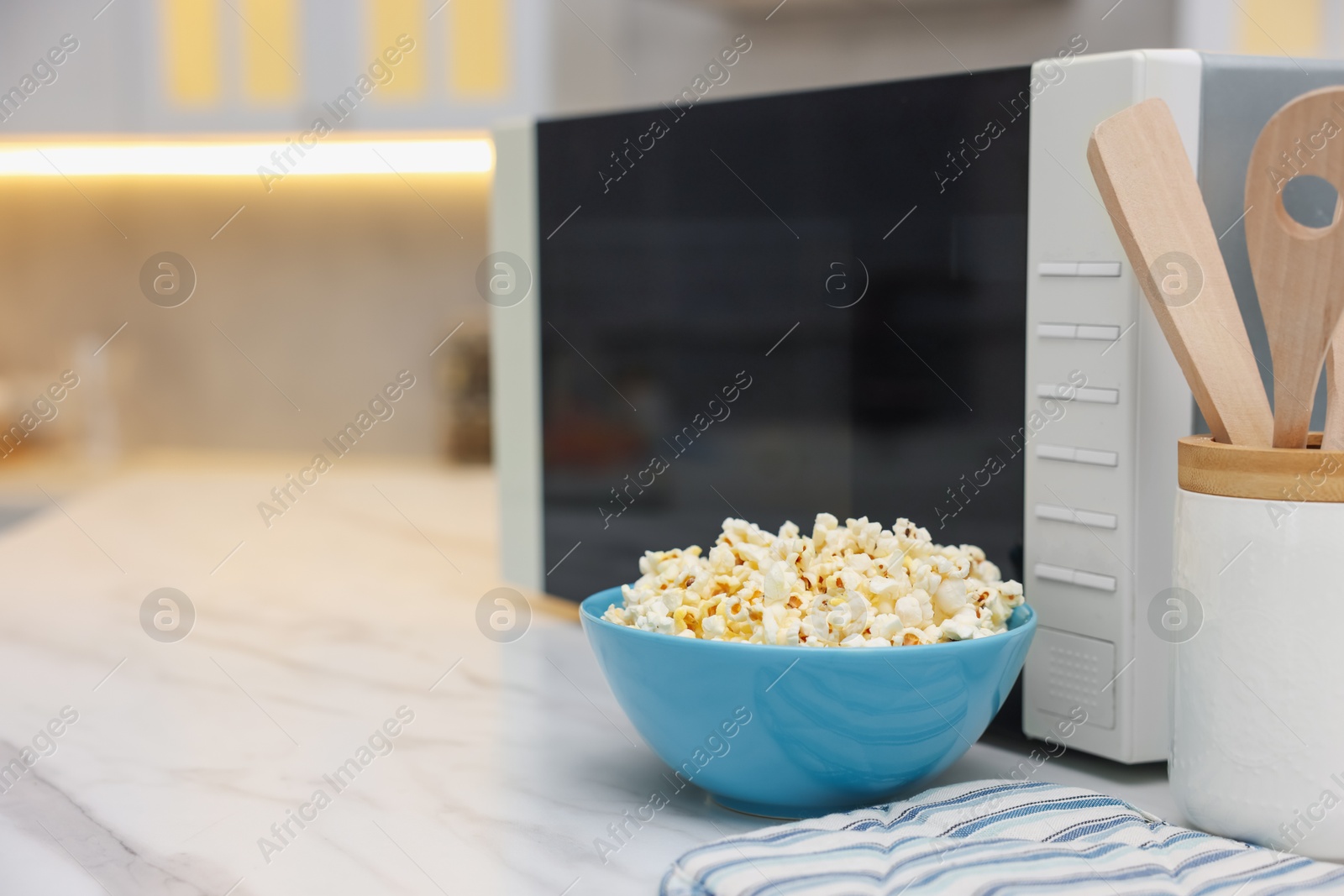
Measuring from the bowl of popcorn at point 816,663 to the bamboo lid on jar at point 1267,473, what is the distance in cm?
11

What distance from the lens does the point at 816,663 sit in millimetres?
545

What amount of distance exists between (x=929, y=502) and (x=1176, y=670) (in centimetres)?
18

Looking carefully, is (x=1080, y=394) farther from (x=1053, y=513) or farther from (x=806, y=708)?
(x=806, y=708)

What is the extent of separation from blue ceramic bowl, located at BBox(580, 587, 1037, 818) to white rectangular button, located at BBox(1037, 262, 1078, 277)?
0.59 feet

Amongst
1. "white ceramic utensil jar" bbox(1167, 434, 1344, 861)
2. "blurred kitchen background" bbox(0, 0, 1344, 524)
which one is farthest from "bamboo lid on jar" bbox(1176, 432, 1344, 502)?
"blurred kitchen background" bbox(0, 0, 1344, 524)

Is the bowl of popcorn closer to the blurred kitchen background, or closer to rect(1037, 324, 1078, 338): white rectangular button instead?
Result: rect(1037, 324, 1078, 338): white rectangular button

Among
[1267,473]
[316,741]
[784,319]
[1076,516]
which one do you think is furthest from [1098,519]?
[316,741]

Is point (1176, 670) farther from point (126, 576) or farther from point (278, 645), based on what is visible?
point (126, 576)

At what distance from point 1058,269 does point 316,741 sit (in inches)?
19.2

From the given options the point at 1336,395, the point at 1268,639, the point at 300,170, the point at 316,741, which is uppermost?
the point at 300,170

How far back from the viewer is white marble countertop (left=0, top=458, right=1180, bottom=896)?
562 mm

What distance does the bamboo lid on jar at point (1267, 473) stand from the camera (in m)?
0.52

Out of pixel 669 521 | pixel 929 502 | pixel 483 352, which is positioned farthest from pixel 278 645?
pixel 483 352

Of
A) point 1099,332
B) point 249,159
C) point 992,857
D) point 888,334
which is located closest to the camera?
point 992,857
